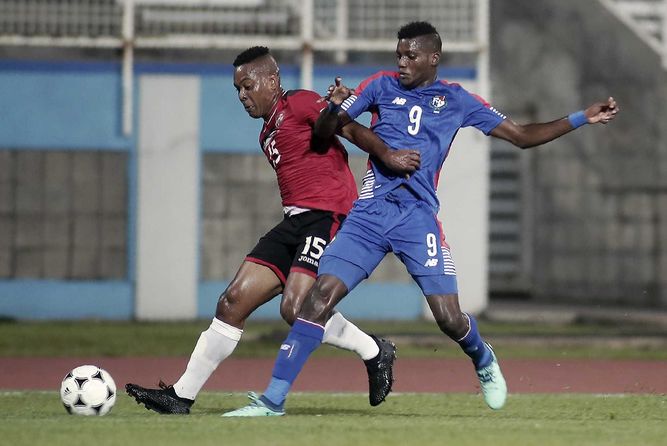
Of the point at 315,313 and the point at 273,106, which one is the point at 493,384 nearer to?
the point at 315,313

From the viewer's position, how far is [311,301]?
9.30 metres

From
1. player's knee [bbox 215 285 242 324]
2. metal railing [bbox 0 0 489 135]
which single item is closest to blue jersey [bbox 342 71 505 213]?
player's knee [bbox 215 285 242 324]

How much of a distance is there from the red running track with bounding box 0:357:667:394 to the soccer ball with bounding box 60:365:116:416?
3.12 m

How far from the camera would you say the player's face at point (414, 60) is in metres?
9.78

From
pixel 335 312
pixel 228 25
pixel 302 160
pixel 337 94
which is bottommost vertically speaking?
pixel 335 312

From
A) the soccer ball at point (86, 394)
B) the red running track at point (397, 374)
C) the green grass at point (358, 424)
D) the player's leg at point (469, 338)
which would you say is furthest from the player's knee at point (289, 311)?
the red running track at point (397, 374)

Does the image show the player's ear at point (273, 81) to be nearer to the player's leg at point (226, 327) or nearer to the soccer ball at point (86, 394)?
the player's leg at point (226, 327)

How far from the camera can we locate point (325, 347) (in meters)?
17.5

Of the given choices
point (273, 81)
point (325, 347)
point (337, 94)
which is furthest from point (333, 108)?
point (325, 347)

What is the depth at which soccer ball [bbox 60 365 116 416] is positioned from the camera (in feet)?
31.3

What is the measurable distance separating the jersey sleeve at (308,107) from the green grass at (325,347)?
5823 mm

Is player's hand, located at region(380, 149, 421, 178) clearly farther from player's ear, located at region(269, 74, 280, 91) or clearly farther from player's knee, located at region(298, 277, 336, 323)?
player's ear, located at region(269, 74, 280, 91)

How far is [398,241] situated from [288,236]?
83 centimetres

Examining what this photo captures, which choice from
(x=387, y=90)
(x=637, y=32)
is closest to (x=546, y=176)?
(x=637, y=32)
